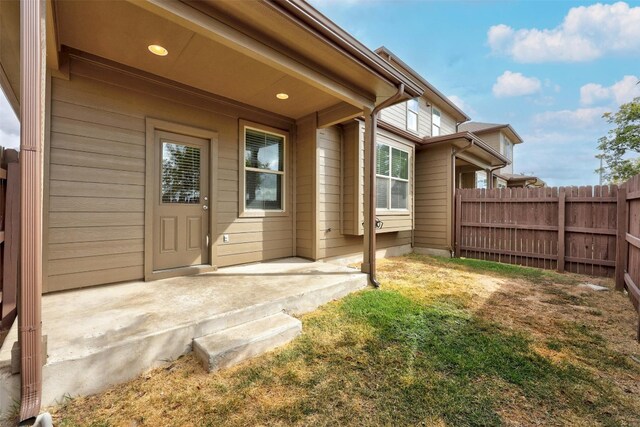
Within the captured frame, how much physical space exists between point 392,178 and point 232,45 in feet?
14.3

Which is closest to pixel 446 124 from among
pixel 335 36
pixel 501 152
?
pixel 501 152

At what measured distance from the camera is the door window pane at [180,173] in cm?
357

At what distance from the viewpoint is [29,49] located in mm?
1430

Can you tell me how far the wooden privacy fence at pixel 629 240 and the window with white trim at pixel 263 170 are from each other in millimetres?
4801

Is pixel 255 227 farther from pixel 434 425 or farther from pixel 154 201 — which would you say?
pixel 434 425

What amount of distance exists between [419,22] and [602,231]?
7.56 metres

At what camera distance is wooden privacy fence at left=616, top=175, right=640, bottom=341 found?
3234 millimetres

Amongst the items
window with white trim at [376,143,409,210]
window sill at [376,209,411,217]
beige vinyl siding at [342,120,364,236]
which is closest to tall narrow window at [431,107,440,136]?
window with white trim at [376,143,409,210]

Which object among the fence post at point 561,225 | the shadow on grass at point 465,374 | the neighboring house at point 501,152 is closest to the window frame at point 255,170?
the shadow on grass at point 465,374

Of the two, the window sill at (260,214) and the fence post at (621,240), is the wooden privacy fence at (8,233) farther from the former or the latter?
the fence post at (621,240)

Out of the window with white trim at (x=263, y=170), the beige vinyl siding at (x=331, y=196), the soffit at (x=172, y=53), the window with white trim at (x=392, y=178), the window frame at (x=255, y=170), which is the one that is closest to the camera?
the soffit at (x=172, y=53)

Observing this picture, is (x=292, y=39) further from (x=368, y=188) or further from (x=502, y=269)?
(x=502, y=269)

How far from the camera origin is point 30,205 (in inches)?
56.8

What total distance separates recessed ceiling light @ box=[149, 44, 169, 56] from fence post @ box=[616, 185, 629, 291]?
644 cm
